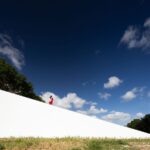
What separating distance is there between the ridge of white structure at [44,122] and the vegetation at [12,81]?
2842 cm

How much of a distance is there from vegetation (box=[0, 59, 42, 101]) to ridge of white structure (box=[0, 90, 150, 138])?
28.4 meters

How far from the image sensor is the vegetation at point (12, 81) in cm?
3997

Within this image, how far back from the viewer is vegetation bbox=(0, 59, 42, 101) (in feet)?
131

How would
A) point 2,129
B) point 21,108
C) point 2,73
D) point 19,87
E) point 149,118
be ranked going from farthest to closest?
point 149,118 < point 19,87 < point 2,73 < point 21,108 < point 2,129

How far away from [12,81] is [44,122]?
30.6 m

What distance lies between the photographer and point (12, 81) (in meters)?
41.2

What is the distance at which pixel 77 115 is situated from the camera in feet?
42.8

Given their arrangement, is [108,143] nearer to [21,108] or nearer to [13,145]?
[13,145]

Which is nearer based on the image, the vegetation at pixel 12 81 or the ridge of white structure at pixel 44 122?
the ridge of white structure at pixel 44 122

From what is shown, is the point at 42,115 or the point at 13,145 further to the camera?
the point at 42,115

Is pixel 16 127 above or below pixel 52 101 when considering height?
below

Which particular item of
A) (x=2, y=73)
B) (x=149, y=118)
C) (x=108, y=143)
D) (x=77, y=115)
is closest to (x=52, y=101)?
(x=77, y=115)

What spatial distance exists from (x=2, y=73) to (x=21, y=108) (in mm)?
29133

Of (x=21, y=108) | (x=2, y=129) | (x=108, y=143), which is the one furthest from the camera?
(x=21, y=108)
